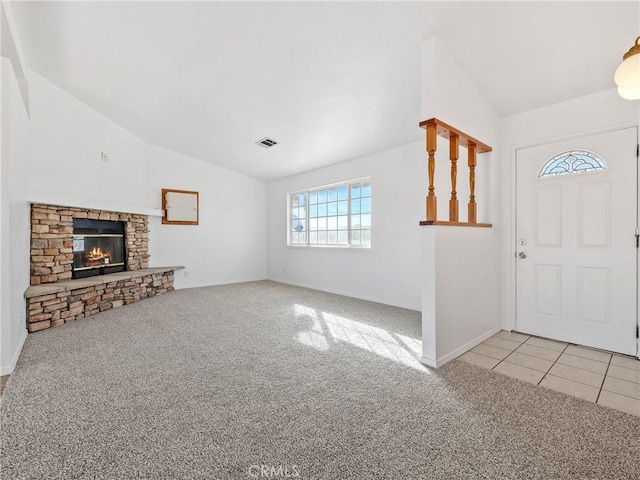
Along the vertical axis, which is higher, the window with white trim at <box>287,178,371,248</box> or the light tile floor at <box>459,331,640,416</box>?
the window with white trim at <box>287,178,371,248</box>

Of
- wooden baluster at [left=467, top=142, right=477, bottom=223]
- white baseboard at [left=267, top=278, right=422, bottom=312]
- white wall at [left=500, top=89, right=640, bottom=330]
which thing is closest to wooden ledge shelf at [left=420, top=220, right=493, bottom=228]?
wooden baluster at [left=467, top=142, right=477, bottom=223]

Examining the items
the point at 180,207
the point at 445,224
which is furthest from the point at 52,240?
the point at 445,224

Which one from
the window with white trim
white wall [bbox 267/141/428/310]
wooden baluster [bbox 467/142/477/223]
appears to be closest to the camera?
wooden baluster [bbox 467/142/477/223]

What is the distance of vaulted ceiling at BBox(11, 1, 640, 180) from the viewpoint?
221 cm

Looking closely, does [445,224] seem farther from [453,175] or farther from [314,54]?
[314,54]

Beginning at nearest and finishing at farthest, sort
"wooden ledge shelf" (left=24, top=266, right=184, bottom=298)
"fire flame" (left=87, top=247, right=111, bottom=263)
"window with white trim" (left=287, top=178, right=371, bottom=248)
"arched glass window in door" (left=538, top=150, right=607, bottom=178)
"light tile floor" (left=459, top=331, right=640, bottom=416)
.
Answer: "light tile floor" (left=459, top=331, right=640, bottom=416)
"arched glass window in door" (left=538, top=150, right=607, bottom=178)
"wooden ledge shelf" (left=24, top=266, right=184, bottom=298)
"fire flame" (left=87, top=247, right=111, bottom=263)
"window with white trim" (left=287, top=178, right=371, bottom=248)

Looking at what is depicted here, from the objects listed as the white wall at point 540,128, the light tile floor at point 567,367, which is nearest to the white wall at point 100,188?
the light tile floor at point 567,367

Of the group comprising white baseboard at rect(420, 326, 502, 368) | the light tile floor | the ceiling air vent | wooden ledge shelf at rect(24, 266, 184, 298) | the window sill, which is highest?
the ceiling air vent

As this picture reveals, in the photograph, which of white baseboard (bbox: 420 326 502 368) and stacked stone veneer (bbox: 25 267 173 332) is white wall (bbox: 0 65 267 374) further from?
white baseboard (bbox: 420 326 502 368)

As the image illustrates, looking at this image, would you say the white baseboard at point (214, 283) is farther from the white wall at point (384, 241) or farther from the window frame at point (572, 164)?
the window frame at point (572, 164)

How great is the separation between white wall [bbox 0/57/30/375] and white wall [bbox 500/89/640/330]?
4.62 metres

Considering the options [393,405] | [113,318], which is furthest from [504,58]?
[113,318]

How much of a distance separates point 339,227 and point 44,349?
4.24m

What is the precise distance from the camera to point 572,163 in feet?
9.27
